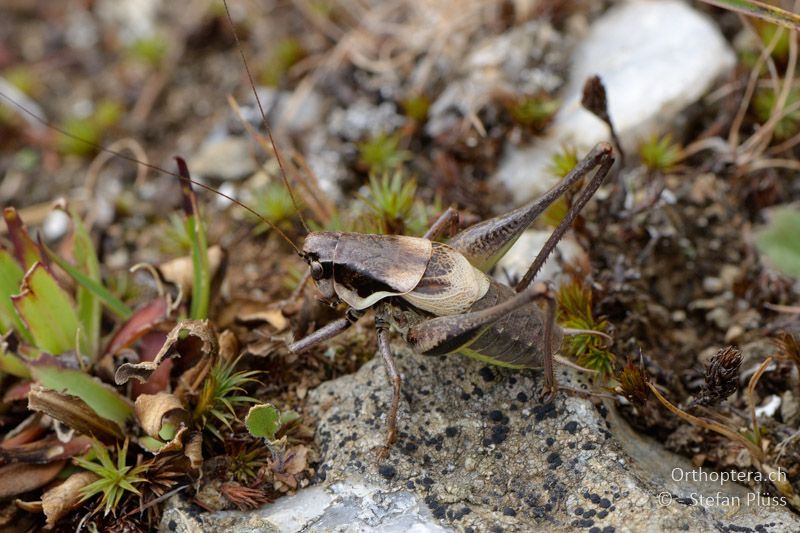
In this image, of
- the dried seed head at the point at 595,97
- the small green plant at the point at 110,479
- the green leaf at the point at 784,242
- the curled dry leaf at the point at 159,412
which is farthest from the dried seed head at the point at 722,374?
the small green plant at the point at 110,479

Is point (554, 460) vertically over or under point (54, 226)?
under

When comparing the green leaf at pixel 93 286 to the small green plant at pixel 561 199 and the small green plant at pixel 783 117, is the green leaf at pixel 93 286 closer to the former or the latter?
the small green plant at pixel 561 199

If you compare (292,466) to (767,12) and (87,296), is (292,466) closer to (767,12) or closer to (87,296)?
(87,296)

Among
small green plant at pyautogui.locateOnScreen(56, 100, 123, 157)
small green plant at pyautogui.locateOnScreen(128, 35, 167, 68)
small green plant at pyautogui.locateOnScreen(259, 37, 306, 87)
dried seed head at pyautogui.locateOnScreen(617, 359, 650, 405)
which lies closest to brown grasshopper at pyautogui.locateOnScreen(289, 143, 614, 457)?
dried seed head at pyautogui.locateOnScreen(617, 359, 650, 405)

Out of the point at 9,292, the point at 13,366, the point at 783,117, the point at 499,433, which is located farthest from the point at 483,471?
the point at 783,117

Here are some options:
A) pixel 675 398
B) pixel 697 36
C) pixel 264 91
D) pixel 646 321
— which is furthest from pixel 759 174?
pixel 264 91

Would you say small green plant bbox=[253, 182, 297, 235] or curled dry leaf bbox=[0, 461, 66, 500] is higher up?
small green plant bbox=[253, 182, 297, 235]

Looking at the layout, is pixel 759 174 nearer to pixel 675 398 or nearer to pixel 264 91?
pixel 675 398

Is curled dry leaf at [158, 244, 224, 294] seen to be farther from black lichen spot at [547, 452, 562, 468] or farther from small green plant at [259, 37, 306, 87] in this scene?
small green plant at [259, 37, 306, 87]
